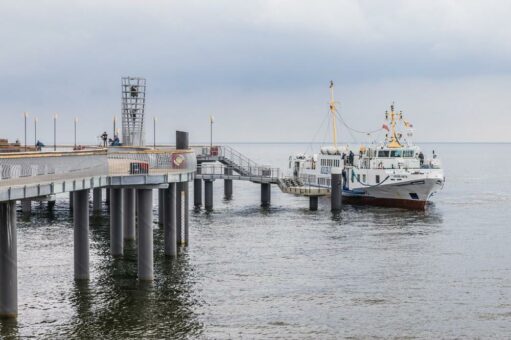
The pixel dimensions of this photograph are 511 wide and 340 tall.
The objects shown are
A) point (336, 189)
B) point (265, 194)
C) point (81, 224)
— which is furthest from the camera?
point (265, 194)

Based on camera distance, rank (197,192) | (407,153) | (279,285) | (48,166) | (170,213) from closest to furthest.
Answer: (48,166), (279,285), (170,213), (197,192), (407,153)

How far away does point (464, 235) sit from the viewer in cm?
5988

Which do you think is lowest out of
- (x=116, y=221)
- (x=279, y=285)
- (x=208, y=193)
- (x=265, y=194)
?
(x=279, y=285)

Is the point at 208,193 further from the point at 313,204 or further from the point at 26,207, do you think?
the point at 26,207

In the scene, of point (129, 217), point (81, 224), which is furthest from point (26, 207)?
point (81, 224)

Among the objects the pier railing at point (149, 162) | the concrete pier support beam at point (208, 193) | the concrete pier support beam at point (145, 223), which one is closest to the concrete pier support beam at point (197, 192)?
the concrete pier support beam at point (208, 193)

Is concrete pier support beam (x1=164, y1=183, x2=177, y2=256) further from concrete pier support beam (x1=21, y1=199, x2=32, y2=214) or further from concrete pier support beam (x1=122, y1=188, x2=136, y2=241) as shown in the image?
concrete pier support beam (x1=21, y1=199, x2=32, y2=214)

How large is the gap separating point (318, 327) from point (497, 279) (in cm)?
1405

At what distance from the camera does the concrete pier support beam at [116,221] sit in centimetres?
4494

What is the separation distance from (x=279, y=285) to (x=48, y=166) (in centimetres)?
Result: 1379

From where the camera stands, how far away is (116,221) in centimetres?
4525

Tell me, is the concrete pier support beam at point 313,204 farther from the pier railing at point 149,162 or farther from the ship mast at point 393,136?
the pier railing at point 149,162

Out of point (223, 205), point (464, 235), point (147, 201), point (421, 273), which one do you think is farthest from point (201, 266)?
point (223, 205)

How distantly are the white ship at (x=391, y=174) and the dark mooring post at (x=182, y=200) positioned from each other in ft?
98.6
